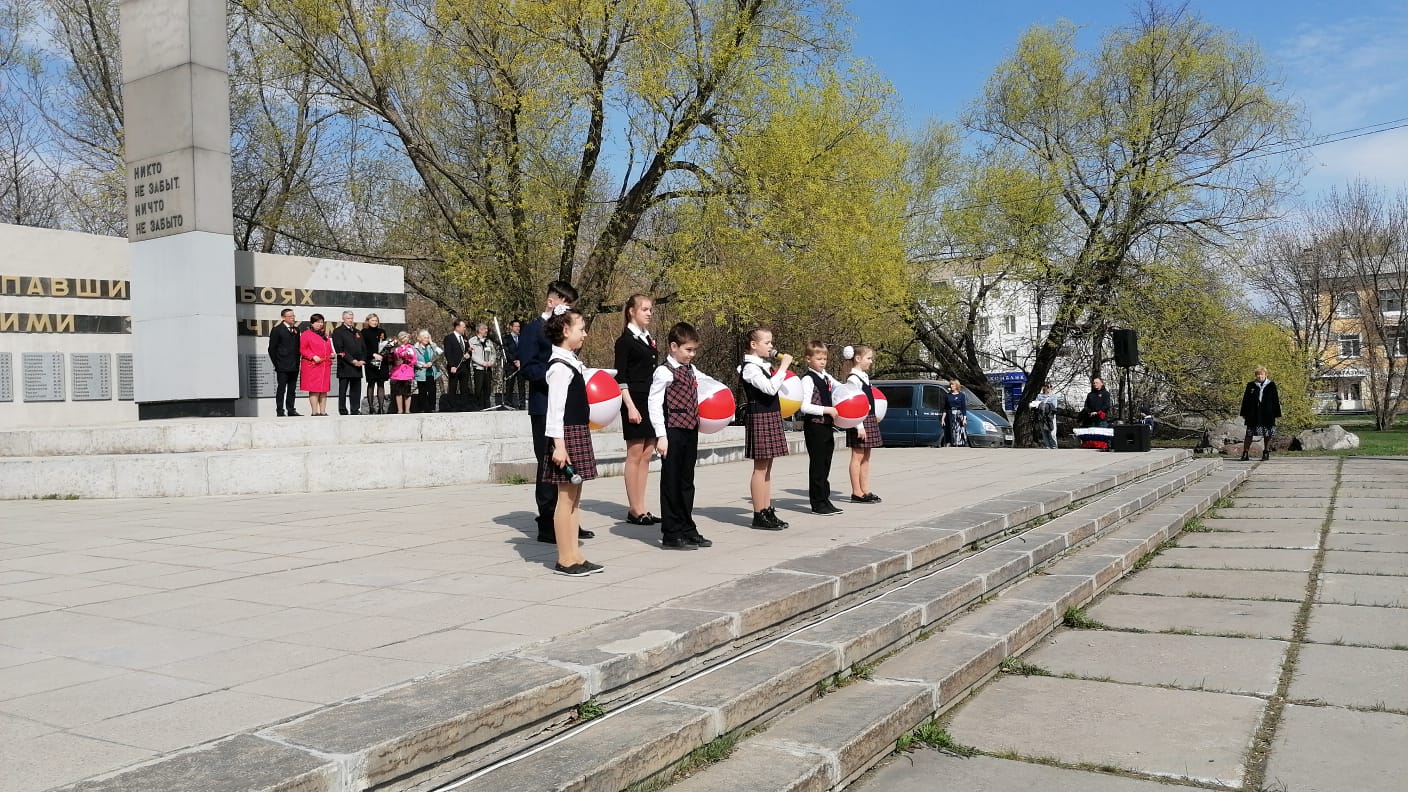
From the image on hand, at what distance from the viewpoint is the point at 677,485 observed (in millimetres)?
7230

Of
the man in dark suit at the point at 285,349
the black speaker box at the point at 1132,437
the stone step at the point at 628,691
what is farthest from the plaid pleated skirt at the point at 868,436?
the man in dark suit at the point at 285,349

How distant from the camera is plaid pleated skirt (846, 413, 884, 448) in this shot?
10.1 m

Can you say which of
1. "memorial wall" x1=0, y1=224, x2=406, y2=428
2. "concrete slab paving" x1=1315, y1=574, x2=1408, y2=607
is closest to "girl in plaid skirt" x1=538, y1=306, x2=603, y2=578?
"concrete slab paving" x1=1315, y1=574, x2=1408, y2=607

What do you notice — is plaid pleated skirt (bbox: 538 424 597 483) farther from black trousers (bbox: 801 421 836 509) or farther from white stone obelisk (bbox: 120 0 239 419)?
white stone obelisk (bbox: 120 0 239 419)

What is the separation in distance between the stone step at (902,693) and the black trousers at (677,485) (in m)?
1.86

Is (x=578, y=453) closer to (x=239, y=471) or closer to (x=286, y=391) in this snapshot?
(x=239, y=471)

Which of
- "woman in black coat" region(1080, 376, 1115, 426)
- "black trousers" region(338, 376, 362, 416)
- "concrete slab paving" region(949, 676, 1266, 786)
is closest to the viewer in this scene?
"concrete slab paving" region(949, 676, 1266, 786)

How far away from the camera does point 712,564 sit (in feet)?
21.7

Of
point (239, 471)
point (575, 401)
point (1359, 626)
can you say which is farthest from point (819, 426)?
point (239, 471)

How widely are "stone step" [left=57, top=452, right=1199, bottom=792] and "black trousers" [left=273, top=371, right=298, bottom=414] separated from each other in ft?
38.6

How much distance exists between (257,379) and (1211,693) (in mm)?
18586

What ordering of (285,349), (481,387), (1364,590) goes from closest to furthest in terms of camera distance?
(1364,590), (285,349), (481,387)

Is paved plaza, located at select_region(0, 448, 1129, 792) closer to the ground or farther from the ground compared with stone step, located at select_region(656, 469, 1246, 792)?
farther from the ground

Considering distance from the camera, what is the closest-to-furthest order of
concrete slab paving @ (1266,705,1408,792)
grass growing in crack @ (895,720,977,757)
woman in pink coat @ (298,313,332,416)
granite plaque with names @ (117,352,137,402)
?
concrete slab paving @ (1266,705,1408,792) → grass growing in crack @ (895,720,977,757) → woman in pink coat @ (298,313,332,416) → granite plaque with names @ (117,352,137,402)
